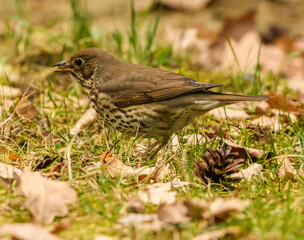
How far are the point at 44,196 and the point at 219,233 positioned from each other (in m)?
0.89

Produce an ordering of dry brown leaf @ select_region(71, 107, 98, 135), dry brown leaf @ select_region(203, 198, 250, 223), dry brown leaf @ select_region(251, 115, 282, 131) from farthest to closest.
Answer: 1. dry brown leaf @ select_region(71, 107, 98, 135)
2. dry brown leaf @ select_region(251, 115, 282, 131)
3. dry brown leaf @ select_region(203, 198, 250, 223)

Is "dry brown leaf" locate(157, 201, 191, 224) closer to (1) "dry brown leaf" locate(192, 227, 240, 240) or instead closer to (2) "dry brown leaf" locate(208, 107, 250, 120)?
(1) "dry brown leaf" locate(192, 227, 240, 240)

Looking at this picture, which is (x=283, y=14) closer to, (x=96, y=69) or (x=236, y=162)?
(x=96, y=69)

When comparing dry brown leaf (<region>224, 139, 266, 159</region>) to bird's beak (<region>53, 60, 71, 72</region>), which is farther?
bird's beak (<region>53, 60, 71, 72</region>)

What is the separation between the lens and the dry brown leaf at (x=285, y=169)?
9.53ft

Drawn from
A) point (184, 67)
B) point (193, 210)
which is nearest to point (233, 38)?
point (184, 67)

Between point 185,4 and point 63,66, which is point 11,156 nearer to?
point 63,66

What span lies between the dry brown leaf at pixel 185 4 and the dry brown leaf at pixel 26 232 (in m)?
6.05

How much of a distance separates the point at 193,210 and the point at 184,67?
3.47 metres

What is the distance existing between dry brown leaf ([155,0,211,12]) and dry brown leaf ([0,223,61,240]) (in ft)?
19.8

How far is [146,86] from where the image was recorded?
368 cm

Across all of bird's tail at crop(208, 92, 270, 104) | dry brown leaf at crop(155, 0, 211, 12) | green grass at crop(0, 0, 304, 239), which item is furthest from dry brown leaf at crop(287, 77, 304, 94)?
dry brown leaf at crop(155, 0, 211, 12)

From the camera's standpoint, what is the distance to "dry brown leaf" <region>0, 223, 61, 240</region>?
195 cm

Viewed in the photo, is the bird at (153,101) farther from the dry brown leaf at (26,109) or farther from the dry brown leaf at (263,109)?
the dry brown leaf at (263,109)
